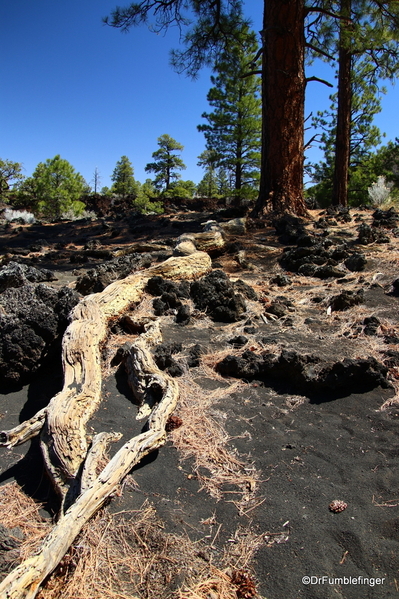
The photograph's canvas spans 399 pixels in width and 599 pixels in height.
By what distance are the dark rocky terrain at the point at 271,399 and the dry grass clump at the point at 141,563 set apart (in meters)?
0.05

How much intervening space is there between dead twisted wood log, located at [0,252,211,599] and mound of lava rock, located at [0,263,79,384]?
278 millimetres

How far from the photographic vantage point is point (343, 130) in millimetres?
12102

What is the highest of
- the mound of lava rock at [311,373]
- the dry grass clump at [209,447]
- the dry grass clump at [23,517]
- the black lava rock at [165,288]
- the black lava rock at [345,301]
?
the black lava rock at [165,288]

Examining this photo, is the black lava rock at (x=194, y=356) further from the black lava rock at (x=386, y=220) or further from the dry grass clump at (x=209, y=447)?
the black lava rock at (x=386, y=220)

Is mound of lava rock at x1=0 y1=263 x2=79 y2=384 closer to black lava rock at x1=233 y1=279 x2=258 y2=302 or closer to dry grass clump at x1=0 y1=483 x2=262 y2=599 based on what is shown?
dry grass clump at x1=0 y1=483 x2=262 y2=599

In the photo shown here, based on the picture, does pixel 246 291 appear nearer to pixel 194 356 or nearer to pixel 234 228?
pixel 194 356

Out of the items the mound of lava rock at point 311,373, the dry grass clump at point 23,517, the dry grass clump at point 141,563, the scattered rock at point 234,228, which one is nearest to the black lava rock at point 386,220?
the scattered rock at point 234,228

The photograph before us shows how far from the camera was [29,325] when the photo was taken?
3883 mm

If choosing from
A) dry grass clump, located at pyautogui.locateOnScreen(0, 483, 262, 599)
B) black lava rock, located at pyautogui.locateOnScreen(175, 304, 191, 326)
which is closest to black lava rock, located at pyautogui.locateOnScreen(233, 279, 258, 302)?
black lava rock, located at pyautogui.locateOnScreen(175, 304, 191, 326)

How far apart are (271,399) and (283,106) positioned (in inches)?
281

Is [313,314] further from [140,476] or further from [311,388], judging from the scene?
[140,476]

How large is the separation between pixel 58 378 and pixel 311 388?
2349 mm

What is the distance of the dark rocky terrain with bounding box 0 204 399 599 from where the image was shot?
2.00 metres

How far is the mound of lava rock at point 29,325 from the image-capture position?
361 centimetres
